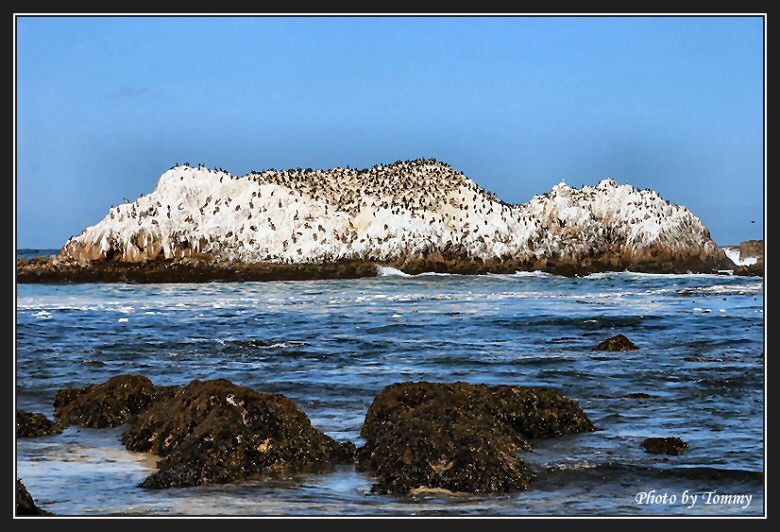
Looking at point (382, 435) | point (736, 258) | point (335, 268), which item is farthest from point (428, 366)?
point (736, 258)

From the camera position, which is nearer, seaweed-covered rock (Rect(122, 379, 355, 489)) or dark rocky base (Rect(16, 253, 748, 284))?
seaweed-covered rock (Rect(122, 379, 355, 489))

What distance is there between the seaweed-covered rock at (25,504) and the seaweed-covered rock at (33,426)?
69 cm

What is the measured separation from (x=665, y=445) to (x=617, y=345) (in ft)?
7.56

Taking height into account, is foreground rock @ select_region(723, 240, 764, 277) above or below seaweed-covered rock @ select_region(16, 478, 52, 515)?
above

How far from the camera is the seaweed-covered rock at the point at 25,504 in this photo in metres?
9.27

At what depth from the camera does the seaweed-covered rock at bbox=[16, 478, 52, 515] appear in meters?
9.27

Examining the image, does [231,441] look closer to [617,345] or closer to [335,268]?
[335,268]

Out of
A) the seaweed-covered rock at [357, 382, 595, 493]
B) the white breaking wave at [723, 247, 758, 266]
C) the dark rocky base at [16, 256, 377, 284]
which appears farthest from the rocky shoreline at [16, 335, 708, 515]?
the white breaking wave at [723, 247, 758, 266]

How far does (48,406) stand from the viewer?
10.8 metres

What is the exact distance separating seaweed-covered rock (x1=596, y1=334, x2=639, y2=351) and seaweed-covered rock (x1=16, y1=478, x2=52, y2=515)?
5951mm

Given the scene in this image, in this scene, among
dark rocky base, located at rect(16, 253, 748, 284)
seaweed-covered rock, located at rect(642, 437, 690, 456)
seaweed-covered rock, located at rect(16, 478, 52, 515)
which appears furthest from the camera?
dark rocky base, located at rect(16, 253, 748, 284)

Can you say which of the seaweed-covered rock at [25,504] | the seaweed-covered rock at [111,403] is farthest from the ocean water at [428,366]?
the seaweed-covered rock at [111,403]

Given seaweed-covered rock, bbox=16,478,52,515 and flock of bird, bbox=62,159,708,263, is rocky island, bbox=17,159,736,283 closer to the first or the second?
flock of bird, bbox=62,159,708,263

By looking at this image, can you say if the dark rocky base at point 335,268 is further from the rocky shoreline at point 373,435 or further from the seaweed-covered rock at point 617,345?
the rocky shoreline at point 373,435
